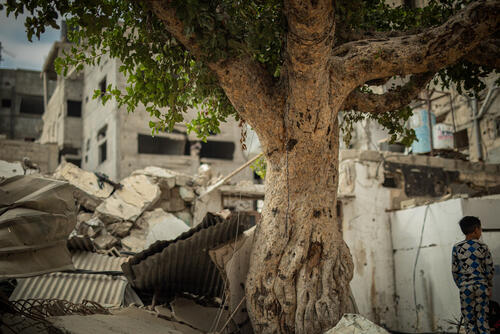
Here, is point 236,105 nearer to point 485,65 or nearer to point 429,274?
point 485,65

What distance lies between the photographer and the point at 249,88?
428cm

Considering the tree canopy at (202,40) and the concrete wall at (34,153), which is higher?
the concrete wall at (34,153)

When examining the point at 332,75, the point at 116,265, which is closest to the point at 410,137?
the point at 332,75

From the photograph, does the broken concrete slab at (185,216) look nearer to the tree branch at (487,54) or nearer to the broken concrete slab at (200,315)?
the broken concrete slab at (200,315)

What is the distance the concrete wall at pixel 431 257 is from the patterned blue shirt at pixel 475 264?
284 cm

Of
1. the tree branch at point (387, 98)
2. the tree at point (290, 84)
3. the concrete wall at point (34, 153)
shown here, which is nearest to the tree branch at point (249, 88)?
the tree at point (290, 84)

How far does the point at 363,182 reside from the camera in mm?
10578

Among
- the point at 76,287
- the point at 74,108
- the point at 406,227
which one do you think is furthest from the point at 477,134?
the point at 74,108

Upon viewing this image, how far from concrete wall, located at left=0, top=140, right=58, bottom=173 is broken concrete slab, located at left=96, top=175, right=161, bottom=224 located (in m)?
9.24

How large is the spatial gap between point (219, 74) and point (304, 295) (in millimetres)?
2410

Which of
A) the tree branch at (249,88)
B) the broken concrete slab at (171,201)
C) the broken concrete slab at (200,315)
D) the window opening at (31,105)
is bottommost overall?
the broken concrete slab at (200,315)

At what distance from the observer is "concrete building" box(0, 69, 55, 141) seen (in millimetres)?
30375

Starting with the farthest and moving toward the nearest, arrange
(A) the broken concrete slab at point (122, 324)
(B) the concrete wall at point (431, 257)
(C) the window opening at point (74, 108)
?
(C) the window opening at point (74, 108), (B) the concrete wall at point (431, 257), (A) the broken concrete slab at point (122, 324)

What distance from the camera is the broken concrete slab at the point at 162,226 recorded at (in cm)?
964
